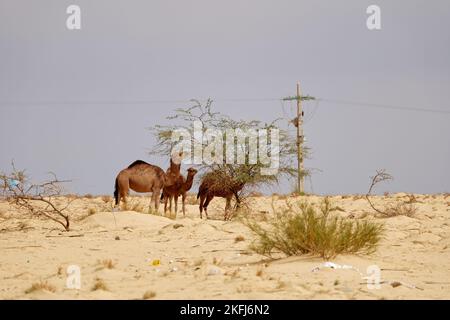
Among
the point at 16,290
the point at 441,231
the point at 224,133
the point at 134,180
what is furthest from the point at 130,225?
the point at 16,290

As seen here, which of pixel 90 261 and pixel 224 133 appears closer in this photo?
pixel 90 261

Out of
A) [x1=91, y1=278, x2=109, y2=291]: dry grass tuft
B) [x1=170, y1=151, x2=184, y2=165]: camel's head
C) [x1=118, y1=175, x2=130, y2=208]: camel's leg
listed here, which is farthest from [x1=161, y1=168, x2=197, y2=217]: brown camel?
[x1=91, y1=278, x2=109, y2=291]: dry grass tuft

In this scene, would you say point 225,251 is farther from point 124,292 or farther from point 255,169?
point 255,169

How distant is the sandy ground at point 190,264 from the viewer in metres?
8.83

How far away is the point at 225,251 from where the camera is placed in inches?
510

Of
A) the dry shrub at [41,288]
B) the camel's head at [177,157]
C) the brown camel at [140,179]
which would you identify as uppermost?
the camel's head at [177,157]

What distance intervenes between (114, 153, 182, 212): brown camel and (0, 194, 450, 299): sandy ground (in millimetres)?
3623

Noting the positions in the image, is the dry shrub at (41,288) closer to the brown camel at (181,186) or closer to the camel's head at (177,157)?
the camel's head at (177,157)

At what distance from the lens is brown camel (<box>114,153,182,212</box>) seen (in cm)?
2227

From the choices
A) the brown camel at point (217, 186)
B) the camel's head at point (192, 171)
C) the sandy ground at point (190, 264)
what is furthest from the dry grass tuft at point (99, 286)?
the camel's head at point (192, 171)

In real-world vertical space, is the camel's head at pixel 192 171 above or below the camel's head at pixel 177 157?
below

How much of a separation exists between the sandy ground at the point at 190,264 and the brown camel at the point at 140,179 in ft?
11.9

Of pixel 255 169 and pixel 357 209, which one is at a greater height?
pixel 255 169
